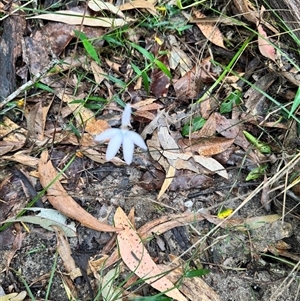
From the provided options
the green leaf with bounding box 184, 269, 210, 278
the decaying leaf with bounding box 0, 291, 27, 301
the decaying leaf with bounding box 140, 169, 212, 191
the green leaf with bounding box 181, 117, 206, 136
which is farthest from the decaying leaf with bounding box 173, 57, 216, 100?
the decaying leaf with bounding box 0, 291, 27, 301

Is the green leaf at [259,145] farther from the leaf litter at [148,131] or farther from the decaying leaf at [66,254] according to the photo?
the decaying leaf at [66,254]

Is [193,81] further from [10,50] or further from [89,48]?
[10,50]

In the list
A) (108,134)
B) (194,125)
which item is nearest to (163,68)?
(194,125)

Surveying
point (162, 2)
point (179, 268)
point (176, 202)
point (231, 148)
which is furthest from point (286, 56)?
point (179, 268)

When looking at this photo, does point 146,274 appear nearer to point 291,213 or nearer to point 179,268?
point 179,268

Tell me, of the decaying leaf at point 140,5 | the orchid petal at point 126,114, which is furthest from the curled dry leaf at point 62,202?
the decaying leaf at point 140,5

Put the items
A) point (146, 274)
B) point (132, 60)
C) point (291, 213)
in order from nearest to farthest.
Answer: point (146, 274) → point (291, 213) → point (132, 60)
